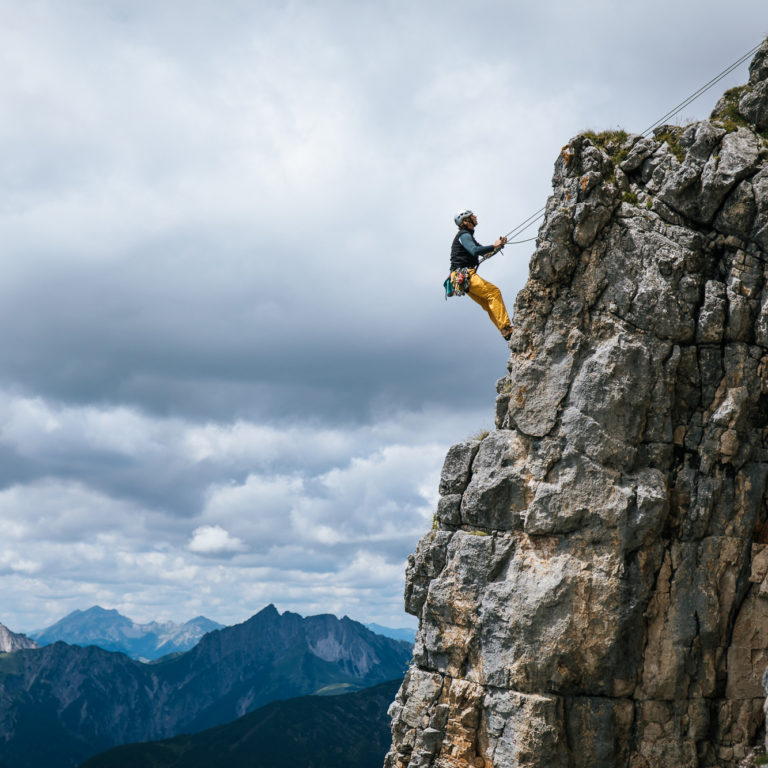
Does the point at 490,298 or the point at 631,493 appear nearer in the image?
the point at 631,493

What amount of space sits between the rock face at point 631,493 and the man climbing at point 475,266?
3145mm

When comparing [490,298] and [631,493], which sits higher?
[490,298]

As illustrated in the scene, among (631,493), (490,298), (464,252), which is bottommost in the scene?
(631,493)

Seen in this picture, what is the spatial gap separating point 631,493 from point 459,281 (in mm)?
12586

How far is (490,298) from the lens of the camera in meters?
35.2

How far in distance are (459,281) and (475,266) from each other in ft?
3.87

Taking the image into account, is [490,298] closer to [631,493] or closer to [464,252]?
[464,252]

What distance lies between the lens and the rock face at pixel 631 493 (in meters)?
28.3

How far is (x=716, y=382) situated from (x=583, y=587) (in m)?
9.32

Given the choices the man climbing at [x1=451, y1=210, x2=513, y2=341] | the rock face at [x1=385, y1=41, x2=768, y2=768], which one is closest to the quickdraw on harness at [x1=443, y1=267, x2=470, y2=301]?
the man climbing at [x1=451, y1=210, x2=513, y2=341]

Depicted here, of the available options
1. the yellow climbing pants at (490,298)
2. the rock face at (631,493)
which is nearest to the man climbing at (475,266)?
the yellow climbing pants at (490,298)

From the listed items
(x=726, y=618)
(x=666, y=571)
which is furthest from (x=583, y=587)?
(x=726, y=618)

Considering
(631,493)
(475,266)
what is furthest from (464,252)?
(631,493)

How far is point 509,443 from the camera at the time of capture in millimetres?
31422
